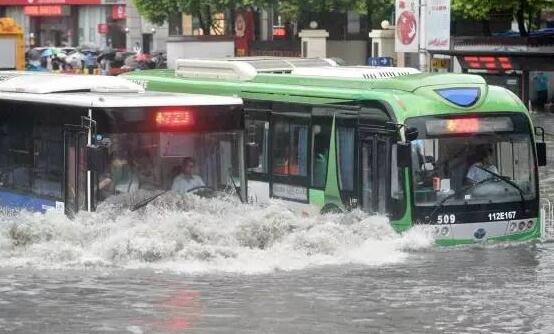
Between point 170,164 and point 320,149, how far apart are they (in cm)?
412

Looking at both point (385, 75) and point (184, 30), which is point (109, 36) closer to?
point (184, 30)

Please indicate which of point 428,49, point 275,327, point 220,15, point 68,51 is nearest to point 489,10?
point 428,49

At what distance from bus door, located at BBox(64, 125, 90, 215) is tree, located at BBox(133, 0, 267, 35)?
157ft

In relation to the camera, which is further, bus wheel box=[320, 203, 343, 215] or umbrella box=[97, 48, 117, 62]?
umbrella box=[97, 48, 117, 62]

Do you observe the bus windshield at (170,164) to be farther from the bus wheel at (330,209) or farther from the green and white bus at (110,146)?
the bus wheel at (330,209)

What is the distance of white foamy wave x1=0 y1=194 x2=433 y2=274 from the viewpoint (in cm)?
1448

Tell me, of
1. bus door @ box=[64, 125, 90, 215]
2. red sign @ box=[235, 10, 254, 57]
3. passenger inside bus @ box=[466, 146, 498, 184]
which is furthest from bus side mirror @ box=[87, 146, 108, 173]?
red sign @ box=[235, 10, 254, 57]

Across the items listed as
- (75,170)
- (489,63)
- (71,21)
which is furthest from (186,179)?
(71,21)

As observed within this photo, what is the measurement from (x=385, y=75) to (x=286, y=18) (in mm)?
43816

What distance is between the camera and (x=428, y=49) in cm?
3975

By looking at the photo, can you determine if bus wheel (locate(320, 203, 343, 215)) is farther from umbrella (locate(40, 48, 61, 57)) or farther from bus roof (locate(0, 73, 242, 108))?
umbrella (locate(40, 48, 61, 57))

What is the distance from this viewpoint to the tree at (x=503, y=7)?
45062 mm

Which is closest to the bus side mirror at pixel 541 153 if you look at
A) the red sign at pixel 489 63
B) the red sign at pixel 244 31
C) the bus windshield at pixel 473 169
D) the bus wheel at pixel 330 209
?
the bus windshield at pixel 473 169

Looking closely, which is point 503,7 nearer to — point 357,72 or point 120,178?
point 357,72
